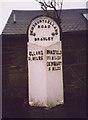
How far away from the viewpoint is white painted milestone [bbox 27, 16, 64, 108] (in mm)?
8023

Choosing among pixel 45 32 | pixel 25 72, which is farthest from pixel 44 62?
pixel 25 72

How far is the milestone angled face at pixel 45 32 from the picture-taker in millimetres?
7996

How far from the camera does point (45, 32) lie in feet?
26.2

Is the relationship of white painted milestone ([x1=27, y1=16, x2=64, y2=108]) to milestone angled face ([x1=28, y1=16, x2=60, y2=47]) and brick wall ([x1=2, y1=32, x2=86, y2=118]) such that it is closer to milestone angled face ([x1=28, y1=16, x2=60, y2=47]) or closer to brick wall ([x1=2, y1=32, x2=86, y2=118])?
milestone angled face ([x1=28, y1=16, x2=60, y2=47])

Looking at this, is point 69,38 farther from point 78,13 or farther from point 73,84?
point 78,13

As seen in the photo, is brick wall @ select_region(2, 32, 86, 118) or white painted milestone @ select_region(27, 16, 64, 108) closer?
white painted milestone @ select_region(27, 16, 64, 108)

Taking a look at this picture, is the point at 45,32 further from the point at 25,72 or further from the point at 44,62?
the point at 25,72

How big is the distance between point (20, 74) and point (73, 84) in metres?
1.97

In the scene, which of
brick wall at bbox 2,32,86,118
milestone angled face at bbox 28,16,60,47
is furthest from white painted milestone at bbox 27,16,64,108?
brick wall at bbox 2,32,86,118

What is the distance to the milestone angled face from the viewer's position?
8.00 metres

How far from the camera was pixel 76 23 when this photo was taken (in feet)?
52.4

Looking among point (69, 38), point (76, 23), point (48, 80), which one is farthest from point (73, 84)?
point (48, 80)

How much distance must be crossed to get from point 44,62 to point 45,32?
0.68 meters

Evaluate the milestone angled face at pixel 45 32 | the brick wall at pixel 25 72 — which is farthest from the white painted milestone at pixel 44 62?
the brick wall at pixel 25 72
